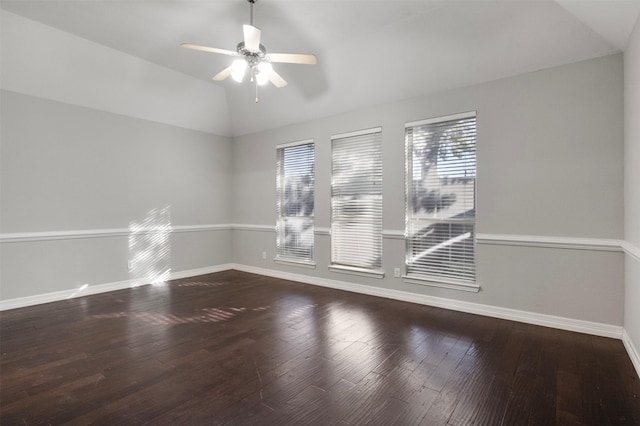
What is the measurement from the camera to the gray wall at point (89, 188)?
3.83 metres

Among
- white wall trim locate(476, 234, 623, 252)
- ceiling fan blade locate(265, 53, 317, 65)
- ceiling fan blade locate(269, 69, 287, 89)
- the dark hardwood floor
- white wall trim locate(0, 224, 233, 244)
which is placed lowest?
the dark hardwood floor

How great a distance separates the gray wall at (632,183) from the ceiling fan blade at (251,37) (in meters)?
2.90

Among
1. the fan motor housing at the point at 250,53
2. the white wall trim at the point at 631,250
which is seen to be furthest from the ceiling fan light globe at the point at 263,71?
the white wall trim at the point at 631,250

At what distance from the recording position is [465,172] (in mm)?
3666

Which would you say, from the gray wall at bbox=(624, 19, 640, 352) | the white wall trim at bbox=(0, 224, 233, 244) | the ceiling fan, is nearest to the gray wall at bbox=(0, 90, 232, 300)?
the white wall trim at bbox=(0, 224, 233, 244)

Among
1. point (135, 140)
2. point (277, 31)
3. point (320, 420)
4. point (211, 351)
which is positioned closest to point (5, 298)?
point (135, 140)

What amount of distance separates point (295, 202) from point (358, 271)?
5.52 ft

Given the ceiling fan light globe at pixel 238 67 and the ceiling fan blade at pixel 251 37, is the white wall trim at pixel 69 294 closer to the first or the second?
the ceiling fan light globe at pixel 238 67

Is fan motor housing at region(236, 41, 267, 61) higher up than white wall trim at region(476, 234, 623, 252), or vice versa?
fan motor housing at region(236, 41, 267, 61)

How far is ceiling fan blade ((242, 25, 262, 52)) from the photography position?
8.53ft

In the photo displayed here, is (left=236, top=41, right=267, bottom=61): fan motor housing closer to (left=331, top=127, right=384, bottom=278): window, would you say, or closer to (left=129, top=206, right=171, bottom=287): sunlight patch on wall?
(left=331, top=127, right=384, bottom=278): window

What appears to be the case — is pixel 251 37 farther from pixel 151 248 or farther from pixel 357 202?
pixel 151 248

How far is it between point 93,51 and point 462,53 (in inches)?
173

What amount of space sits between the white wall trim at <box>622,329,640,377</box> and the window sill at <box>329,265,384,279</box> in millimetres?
2415
